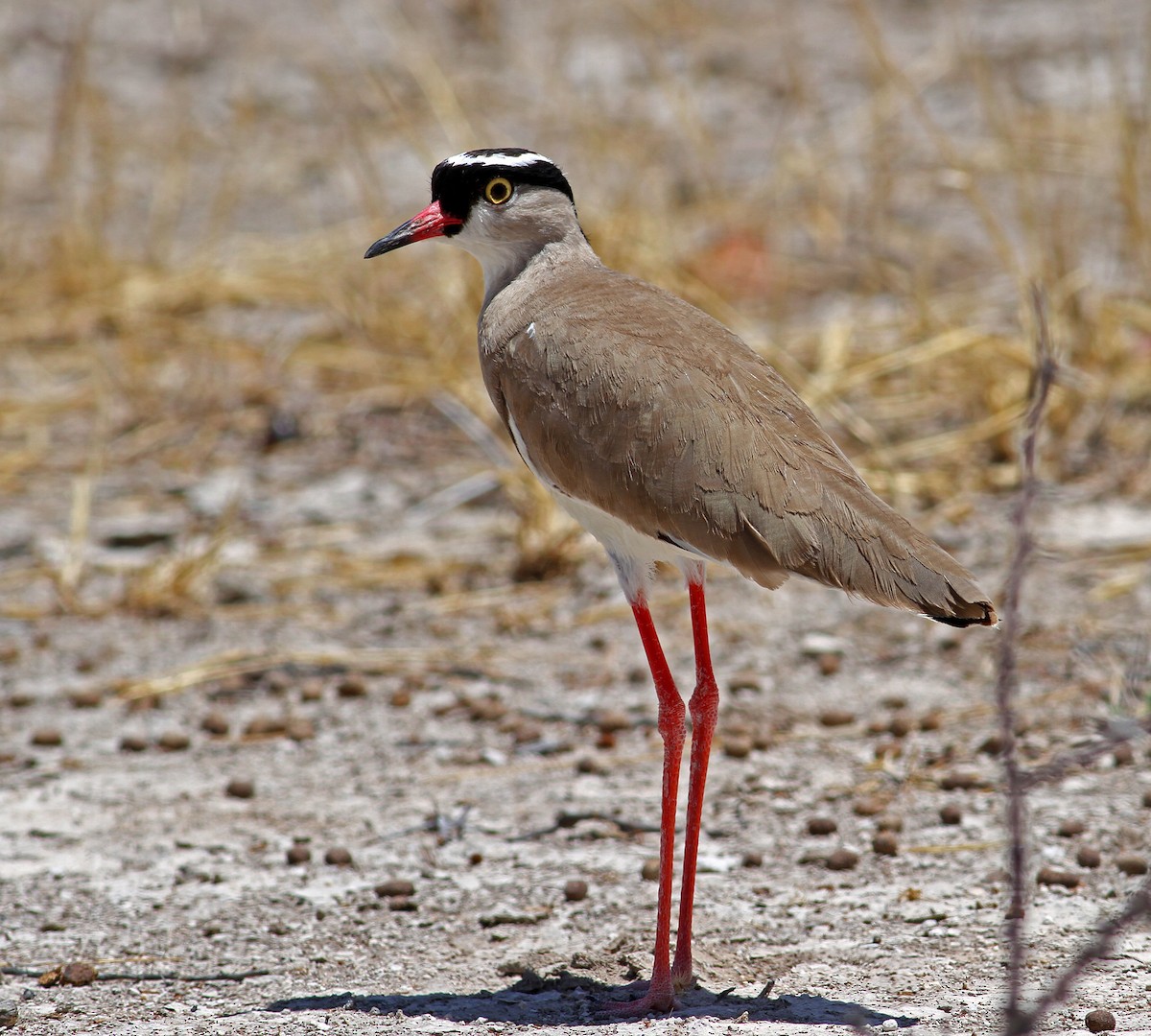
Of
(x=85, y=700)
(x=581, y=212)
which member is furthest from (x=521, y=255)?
(x=581, y=212)

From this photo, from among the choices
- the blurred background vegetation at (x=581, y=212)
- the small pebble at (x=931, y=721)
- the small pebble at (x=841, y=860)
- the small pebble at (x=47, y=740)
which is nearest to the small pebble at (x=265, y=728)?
the small pebble at (x=47, y=740)

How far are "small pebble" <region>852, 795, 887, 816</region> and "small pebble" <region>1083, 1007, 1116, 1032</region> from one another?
1188mm

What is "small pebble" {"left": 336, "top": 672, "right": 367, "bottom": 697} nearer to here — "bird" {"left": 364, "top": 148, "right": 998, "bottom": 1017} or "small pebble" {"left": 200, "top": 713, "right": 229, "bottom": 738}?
"small pebble" {"left": 200, "top": 713, "right": 229, "bottom": 738}

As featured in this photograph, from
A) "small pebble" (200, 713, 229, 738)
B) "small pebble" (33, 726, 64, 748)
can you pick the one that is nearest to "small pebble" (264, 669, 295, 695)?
"small pebble" (200, 713, 229, 738)

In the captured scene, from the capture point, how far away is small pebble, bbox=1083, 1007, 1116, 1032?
9.67 feet

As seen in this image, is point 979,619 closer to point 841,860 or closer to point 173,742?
point 841,860

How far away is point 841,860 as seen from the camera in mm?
3852

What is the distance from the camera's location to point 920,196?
9.74 m

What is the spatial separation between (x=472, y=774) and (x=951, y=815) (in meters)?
1.36

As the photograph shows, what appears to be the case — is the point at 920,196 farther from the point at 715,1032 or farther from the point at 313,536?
the point at 715,1032

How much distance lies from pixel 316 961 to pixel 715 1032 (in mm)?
1001

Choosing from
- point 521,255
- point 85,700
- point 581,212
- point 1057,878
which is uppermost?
point 581,212

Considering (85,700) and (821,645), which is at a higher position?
(821,645)

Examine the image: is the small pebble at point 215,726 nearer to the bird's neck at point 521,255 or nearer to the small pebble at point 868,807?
the bird's neck at point 521,255
